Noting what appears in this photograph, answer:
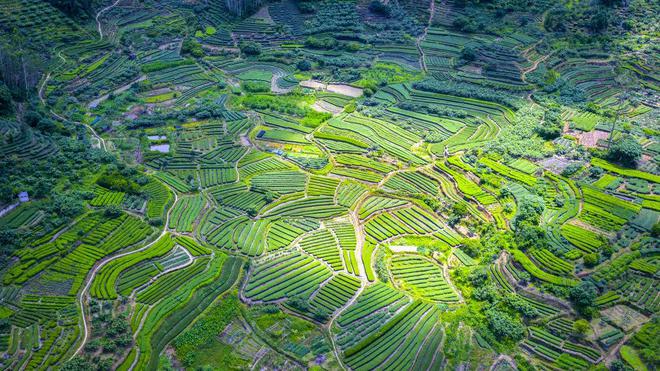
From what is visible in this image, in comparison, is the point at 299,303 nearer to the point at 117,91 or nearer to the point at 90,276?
the point at 90,276

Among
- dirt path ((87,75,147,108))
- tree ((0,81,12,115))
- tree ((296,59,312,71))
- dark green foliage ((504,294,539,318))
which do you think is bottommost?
dark green foliage ((504,294,539,318))

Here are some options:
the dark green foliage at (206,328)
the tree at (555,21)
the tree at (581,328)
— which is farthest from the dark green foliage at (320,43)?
the tree at (581,328)

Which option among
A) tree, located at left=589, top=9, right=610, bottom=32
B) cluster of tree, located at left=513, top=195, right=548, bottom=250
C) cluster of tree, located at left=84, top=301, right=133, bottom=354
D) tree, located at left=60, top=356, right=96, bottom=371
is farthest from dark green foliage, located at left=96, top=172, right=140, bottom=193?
tree, located at left=589, top=9, right=610, bottom=32

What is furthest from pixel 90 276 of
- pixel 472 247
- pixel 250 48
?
pixel 250 48

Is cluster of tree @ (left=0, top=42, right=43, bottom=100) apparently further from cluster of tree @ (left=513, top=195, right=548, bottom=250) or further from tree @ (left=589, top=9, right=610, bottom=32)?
tree @ (left=589, top=9, right=610, bottom=32)

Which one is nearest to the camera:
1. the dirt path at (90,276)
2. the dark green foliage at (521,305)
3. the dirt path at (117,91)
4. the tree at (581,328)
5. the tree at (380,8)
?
the dirt path at (90,276)

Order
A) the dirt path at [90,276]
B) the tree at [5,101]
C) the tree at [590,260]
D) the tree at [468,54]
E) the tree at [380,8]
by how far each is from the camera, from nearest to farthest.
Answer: the dirt path at [90,276], the tree at [590,260], the tree at [5,101], the tree at [468,54], the tree at [380,8]

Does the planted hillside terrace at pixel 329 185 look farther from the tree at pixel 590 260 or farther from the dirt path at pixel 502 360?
the tree at pixel 590 260

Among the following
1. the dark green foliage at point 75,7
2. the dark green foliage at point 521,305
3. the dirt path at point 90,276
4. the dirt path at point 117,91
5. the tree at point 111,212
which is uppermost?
the dark green foliage at point 75,7

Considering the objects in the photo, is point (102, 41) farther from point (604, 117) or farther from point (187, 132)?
point (604, 117)
